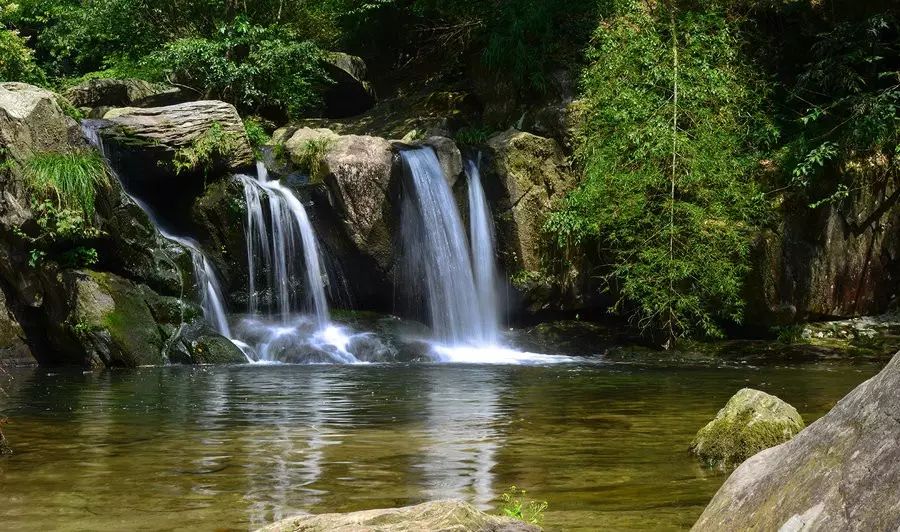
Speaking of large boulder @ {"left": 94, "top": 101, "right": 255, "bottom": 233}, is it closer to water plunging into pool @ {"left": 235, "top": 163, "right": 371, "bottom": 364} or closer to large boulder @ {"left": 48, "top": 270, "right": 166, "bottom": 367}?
water plunging into pool @ {"left": 235, "top": 163, "right": 371, "bottom": 364}

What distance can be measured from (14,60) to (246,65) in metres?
4.40

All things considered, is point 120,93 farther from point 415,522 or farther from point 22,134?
point 415,522

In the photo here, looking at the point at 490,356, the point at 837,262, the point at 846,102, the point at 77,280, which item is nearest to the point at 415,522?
the point at 77,280

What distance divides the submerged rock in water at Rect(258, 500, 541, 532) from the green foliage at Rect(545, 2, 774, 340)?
12204 millimetres

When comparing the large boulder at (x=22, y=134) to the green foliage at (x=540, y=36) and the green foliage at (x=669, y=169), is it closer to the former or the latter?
the green foliage at (x=669, y=169)

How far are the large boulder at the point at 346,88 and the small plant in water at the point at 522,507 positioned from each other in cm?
1818

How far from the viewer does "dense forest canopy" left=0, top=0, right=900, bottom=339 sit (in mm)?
15242

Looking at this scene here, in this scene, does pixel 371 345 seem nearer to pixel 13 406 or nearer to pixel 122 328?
pixel 122 328

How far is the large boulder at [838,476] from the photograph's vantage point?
7.91 ft

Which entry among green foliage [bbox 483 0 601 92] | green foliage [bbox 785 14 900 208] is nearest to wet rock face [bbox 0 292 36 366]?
green foliage [bbox 483 0 601 92]

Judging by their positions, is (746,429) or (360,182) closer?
(746,429)

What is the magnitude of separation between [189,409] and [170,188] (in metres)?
8.92

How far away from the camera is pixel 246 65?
19.8m

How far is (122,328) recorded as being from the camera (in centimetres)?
1343
